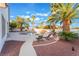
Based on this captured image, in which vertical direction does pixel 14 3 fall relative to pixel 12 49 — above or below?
above

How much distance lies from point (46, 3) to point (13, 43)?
556 millimetres

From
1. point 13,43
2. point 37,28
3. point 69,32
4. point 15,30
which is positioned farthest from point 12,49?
point 69,32

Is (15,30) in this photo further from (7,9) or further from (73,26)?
(73,26)

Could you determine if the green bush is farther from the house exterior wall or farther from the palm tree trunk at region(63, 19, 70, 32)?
the house exterior wall

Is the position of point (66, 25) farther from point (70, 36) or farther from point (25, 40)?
point (25, 40)

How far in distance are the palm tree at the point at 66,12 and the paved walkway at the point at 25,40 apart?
0.36 metres

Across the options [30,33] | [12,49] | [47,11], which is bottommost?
[12,49]

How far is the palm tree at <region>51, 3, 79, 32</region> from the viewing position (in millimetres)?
2246

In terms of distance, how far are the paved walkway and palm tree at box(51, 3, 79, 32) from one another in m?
0.36

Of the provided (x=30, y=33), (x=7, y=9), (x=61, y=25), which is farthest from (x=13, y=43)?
(x=61, y=25)

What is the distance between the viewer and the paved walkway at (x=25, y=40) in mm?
2252

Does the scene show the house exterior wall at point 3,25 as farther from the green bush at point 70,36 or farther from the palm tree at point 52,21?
the green bush at point 70,36

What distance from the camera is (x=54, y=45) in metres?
2.26

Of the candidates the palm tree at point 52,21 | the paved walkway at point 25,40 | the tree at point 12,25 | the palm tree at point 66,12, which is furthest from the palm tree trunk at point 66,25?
the tree at point 12,25
